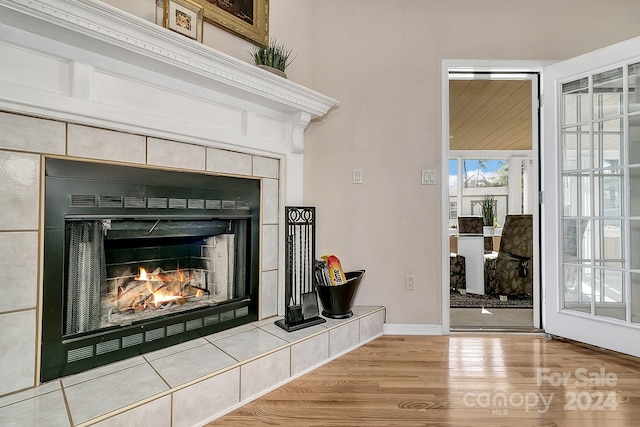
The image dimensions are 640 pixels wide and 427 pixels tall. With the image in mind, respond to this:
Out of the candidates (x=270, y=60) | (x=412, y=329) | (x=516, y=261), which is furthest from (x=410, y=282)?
(x=516, y=261)

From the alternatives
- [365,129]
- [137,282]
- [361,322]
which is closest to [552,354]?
[361,322]

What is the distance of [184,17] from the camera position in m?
1.67

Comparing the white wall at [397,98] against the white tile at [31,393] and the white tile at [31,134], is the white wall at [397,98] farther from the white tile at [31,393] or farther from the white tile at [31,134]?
the white tile at [31,393]

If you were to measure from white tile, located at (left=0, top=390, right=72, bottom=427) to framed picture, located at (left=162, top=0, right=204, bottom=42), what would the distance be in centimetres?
167

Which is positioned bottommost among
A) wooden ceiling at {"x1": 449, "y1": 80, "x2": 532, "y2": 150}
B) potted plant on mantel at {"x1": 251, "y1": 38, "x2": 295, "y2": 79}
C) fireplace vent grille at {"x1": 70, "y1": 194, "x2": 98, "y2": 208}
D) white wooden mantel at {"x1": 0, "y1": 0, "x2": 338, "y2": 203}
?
fireplace vent grille at {"x1": 70, "y1": 194, "x2": 98, "y2": 208}

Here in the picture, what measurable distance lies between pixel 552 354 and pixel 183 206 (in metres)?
2.51

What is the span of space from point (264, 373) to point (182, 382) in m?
0.42

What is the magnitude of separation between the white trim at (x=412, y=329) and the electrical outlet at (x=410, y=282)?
0.28 metres

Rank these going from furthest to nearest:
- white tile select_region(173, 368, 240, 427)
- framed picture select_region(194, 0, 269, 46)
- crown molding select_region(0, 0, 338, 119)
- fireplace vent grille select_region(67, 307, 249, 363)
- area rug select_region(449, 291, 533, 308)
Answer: area rug select_region(449, 291, 533, 308) → framed picture select_region(194, 0, 269, 46) → fireplace vent grille select_region(67, 307, 249, 363) → white tile select_region(173, 368, 240, 427) → crown molding select_region(0, 0, 338, 119)

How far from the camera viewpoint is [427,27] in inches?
99.3

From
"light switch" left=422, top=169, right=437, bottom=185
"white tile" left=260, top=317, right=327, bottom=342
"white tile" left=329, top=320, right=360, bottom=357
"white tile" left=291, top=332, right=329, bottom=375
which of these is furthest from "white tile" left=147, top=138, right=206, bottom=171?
"light switch" left=422, top=169, right=437, bottom=185

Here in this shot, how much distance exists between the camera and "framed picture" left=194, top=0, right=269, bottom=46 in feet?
6.21

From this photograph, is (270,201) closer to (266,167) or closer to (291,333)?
(266,167)

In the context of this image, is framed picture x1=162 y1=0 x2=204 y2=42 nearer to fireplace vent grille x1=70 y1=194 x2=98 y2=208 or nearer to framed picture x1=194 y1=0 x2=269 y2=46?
framed picture x1=194 y1=0 x2=269 y2=46
